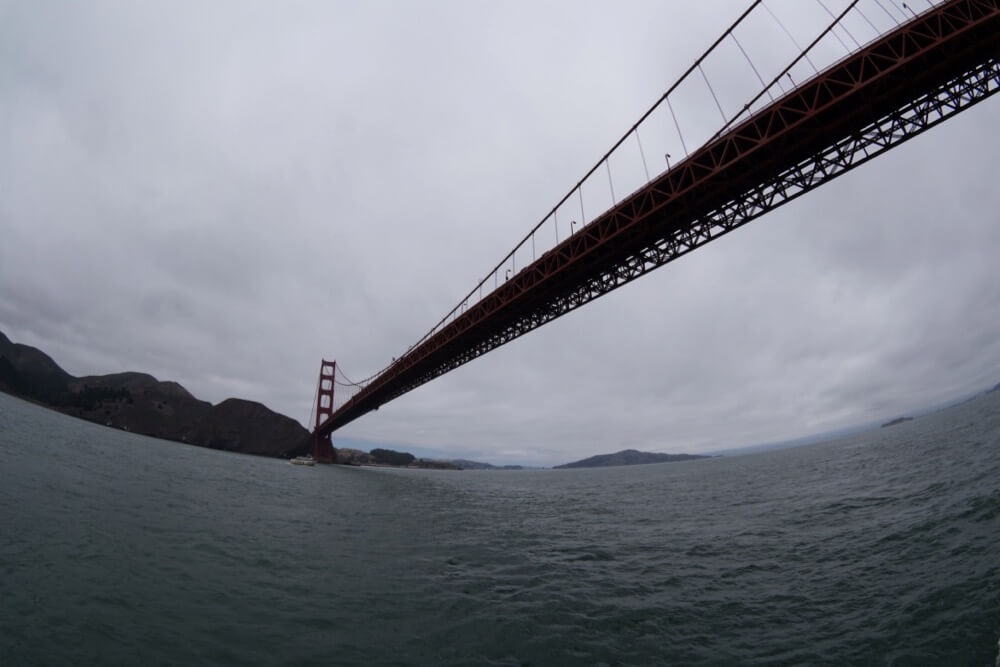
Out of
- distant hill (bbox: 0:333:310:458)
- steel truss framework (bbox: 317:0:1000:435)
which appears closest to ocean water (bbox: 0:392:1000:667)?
steel truss framework (bbox: 317:0:1000:435)

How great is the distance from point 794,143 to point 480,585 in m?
17.6

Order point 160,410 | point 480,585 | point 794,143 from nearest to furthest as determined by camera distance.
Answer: point 480,585 → point 794,143 → point 160,410

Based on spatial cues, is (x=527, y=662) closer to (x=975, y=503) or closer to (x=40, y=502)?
(x=40, y=502)

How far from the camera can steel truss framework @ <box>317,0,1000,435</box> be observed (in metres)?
11.4

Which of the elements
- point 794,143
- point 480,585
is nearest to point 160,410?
point 480,585

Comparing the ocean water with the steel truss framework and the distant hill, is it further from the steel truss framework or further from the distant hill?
the distant hill

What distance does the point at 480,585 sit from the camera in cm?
805

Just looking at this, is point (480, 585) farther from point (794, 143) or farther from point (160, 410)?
point (160, 410)

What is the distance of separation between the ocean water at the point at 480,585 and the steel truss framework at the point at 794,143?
39.7 feet

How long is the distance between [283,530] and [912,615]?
1428 cm

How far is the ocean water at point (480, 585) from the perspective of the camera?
500 cm

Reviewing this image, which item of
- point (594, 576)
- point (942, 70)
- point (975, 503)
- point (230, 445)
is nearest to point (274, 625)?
point (594, 576)

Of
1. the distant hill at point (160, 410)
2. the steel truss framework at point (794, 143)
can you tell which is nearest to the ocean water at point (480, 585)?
the steel truss framework at point (794, 143)

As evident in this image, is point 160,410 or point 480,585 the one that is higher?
point 160,410
